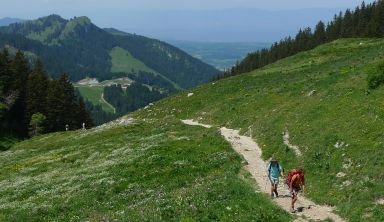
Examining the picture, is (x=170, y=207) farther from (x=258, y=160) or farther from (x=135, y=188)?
→ (x=258, y=160)

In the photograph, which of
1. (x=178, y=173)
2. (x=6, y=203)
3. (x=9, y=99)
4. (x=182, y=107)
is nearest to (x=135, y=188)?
(x=178, y=173)

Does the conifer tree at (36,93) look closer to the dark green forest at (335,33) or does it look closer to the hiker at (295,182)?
the dark green forest at (335,33)

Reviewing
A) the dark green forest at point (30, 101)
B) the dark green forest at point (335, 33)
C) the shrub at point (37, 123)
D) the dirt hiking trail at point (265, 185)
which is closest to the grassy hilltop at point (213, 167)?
the dirt hiking trail at point (265, 185)

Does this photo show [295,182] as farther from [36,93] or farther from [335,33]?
[335,33]

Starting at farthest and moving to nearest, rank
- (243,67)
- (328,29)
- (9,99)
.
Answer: (243,67) → (328,29) → (9,99)

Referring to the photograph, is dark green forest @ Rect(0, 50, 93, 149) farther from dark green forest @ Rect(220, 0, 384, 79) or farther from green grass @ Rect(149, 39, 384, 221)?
dark green forest @ Rect(220, 0, 384, 79)

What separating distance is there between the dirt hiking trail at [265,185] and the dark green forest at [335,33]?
8436 cm

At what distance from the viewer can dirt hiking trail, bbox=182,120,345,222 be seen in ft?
70.5

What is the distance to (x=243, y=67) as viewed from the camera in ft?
516

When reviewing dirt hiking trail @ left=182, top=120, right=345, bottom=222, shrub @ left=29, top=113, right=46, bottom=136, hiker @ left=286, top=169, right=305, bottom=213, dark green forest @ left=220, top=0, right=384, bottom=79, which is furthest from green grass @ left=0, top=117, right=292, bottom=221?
dark green forest @ left=220, top=0, right=384, bottom=79

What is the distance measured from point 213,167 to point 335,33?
119258 mm

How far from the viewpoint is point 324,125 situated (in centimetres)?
3322

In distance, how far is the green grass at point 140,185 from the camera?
20.9 m

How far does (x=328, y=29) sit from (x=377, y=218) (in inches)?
5207
